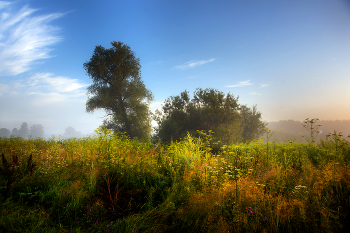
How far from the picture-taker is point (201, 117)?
15211 mm

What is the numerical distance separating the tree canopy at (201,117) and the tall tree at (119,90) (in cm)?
234

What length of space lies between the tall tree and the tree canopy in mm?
2335

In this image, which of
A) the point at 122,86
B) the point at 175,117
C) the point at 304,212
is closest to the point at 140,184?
the point at 304,212

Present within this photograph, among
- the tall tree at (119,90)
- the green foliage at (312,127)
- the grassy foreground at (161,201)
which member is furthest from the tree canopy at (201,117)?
the grassy foreground at (161,201)

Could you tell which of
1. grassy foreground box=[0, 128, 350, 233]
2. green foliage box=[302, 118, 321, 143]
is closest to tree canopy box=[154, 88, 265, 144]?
green foliage box=[302, 118, 321, 143]

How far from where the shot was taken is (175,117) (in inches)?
622

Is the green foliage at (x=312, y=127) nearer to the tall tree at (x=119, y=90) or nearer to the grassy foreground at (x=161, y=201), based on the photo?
the grassy foreground at (x=161, y=201)

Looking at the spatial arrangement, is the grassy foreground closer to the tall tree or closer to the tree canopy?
the tree canopy

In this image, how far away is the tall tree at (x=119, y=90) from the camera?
1698 centimetres

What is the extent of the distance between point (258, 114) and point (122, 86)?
1817 cm

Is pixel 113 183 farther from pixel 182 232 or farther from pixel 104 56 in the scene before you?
pixel 104 56

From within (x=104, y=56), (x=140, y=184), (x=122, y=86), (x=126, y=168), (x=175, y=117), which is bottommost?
(x=140, y=184)

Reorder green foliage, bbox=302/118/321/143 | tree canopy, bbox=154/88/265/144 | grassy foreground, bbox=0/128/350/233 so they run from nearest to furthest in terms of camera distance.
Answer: grassy foreground, bbox=0/128/350/233 < green foliage, bbox=302/118/321/143 < tree canopy, bbox=154/88/265/144

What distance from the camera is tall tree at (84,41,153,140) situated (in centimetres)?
1698
